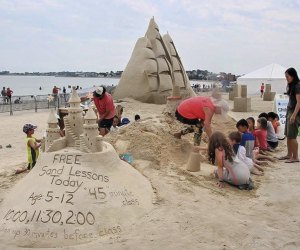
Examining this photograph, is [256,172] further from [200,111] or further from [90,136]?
[90,136]

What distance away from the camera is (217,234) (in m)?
3.45

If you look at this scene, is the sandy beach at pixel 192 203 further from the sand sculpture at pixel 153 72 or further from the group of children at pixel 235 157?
the sand sculpture at pixel 153 72

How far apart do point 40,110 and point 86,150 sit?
13487 mm

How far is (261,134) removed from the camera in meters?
6.82

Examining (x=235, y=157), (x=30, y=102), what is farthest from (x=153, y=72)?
(x=235, y=157)

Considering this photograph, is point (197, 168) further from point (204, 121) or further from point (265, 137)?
point (265, 137)

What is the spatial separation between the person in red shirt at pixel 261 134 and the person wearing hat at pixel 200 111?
124 centimetres

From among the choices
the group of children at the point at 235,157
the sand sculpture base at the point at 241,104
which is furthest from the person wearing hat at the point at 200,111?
the sand sculpture base at the point at 241,104

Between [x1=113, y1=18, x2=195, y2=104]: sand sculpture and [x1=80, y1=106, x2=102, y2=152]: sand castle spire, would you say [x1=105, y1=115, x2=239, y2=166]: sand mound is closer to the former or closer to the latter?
[x1=80, y1=106, x2=102, y2=152]: sand castle spire

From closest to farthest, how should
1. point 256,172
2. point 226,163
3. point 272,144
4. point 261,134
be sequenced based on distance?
point 226,163 < point 256,172 < point 261,134 < point 272,144

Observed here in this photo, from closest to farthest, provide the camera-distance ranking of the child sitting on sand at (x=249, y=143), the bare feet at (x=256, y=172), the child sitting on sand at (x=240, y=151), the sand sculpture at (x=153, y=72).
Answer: the child sitting on sand at (x=240, y=151), the bare feet at (x=256, y=172), the child sitting on sand at (x=249, y=143), the sand sculpture at (x=153, y=72)

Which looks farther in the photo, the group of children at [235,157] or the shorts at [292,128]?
the shorts at [292,128]

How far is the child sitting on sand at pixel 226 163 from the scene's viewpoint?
4711 mm

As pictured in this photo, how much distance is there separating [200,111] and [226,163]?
120cm
